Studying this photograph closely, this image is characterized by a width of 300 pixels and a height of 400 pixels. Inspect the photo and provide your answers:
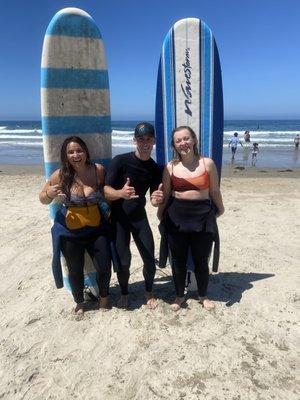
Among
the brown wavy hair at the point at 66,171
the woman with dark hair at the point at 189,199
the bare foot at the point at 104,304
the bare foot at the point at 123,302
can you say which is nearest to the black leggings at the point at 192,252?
the woman with dark hair at the point at 189,199

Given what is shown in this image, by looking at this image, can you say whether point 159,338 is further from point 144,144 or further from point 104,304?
point 144,144

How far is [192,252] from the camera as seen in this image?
3.06m

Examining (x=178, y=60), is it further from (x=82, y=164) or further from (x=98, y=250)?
(x=98, y=250)

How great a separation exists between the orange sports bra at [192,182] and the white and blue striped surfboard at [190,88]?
2.35ft

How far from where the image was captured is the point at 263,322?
298 centimetres

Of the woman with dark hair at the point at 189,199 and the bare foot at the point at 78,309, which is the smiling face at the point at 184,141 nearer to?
the woman with dark hair at the point at 189,199

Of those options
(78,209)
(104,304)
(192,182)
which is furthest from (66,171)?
(104,304)

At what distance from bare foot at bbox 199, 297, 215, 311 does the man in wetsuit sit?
501 mm

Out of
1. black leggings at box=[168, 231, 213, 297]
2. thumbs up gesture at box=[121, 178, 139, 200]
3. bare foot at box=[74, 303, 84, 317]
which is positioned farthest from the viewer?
bare foot at box=[74, 303, 84, 317]

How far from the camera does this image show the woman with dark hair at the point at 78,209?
9.29ft

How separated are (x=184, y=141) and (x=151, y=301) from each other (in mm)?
1329

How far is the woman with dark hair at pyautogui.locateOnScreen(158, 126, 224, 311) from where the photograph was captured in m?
2.90

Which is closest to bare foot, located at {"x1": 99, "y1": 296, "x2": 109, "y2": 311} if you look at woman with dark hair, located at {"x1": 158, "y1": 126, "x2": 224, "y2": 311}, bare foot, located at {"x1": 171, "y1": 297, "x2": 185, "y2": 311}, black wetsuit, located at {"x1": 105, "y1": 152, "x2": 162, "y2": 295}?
black wetsuit, located at {"x1": 105, "y1": 152, "x2": 162, "y2": 295}

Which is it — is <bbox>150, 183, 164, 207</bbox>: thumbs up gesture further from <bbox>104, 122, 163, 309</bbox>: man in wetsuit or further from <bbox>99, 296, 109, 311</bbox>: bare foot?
<bbox>99, 296, 109, 311</bbox>: bare foot
